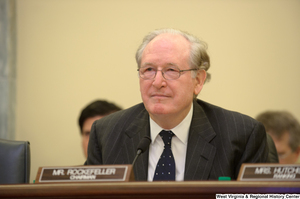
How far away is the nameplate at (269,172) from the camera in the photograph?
119 cm

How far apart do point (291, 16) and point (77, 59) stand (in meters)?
2.26

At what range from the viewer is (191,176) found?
1758 mm

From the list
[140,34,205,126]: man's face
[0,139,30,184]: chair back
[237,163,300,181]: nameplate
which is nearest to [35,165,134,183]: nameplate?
[237,163,300,181]: nameplate

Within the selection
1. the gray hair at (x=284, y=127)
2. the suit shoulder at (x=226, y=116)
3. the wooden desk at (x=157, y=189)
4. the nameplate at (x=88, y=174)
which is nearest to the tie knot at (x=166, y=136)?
the suit shoulder at (x=226, y=116)

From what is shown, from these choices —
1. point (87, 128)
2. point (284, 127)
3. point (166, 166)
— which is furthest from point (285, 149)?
point (87, 128)

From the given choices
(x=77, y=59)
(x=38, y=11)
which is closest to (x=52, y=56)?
(x=77, y=59)

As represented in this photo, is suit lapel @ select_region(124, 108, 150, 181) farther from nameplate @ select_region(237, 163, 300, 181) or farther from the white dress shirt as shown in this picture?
nameplate @ select_region(237, 163, 300, 181)

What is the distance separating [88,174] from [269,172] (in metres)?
0.63

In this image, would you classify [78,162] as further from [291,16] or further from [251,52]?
[291,16]

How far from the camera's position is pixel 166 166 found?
180cm

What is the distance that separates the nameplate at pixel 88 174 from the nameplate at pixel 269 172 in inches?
15.7

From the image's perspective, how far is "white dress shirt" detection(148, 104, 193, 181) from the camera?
72.3 inches

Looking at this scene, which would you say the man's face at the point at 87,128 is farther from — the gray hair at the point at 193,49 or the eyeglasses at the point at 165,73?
the eyeglasses at the point at 165,73

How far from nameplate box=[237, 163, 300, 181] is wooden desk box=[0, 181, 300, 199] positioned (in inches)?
2.8
